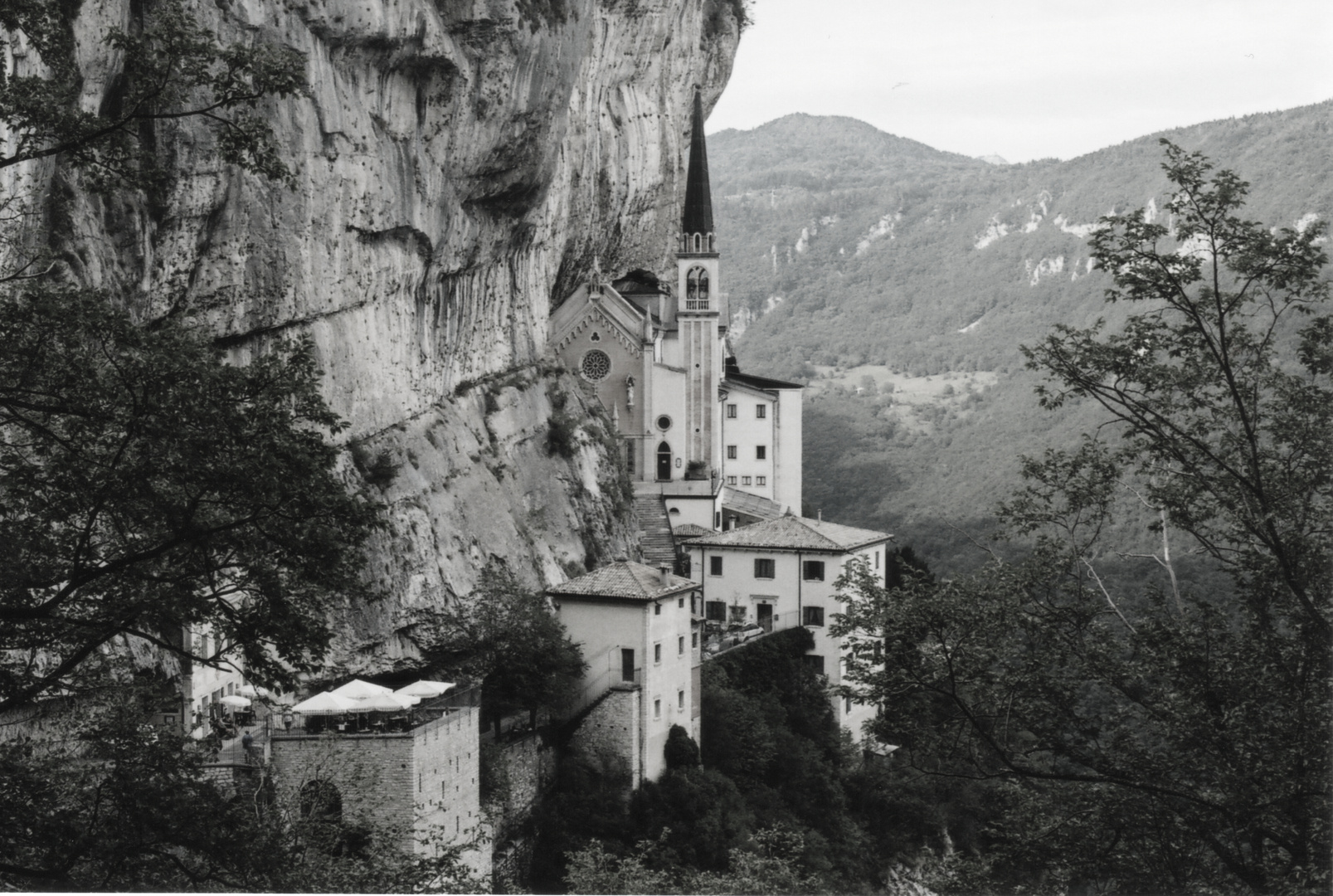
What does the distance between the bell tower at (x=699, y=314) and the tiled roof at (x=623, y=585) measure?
2488cm

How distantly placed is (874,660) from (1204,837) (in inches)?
137

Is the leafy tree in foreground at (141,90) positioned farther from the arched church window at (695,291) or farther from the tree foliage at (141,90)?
the arched church window at (695,291)

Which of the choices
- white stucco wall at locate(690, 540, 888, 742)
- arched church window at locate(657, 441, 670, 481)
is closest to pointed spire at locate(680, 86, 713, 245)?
arched church window at locate(657, 441, 670, 481)

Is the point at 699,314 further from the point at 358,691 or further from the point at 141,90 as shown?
the point at 141,90

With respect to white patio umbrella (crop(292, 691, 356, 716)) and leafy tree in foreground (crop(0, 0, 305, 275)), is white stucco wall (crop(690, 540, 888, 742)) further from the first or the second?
leafy tree in foreground (crop(0, 0, 305, 275))

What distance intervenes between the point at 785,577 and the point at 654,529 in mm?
10523

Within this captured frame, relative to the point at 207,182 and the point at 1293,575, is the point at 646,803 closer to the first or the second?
the point at 207,182

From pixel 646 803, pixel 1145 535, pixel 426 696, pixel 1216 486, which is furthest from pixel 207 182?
pixel 1216 486

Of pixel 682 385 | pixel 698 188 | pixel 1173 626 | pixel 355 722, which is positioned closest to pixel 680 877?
pixel 355 722

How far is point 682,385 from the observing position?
62.6 metres

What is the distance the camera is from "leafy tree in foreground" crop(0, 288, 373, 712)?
12016mm

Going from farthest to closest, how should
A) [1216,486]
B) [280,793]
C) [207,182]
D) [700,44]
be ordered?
[700,44]
[207,182]
[280,793]
[1216,486]

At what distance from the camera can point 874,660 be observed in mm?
16016

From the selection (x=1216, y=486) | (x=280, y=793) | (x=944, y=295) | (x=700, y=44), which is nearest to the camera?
(x=1216, y=486)
